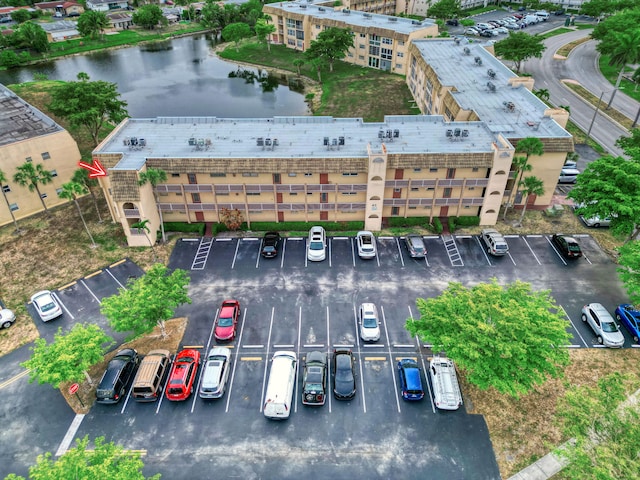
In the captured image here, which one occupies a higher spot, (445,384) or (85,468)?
(85,468)

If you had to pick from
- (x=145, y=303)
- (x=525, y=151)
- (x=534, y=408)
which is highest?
(x=525, y=151)

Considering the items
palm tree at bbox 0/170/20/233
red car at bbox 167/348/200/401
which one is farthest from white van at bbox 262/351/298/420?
palm tree at bbox 0/170/20/233

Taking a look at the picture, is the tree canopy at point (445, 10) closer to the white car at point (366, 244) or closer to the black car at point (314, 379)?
the white car at point (366, 244)

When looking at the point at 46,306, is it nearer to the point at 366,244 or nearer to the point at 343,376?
the point at 343,376

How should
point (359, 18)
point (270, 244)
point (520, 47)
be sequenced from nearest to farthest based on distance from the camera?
point (270, 244)
point (520, 47)
point (359, 18)

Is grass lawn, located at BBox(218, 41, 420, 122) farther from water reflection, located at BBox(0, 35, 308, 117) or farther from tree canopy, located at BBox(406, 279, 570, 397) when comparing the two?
tree canopy, located at BBox(406, 279, 570, 397)

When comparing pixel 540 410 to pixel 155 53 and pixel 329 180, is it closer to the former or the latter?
pixel 329 180

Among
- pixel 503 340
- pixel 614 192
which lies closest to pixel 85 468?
pixel 503 340
